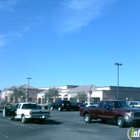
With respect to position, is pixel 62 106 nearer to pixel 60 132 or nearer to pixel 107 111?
pixel 107 111

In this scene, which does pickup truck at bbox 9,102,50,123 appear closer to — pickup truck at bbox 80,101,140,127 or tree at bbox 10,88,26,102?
pickup truck at bbox 80,101,140,127

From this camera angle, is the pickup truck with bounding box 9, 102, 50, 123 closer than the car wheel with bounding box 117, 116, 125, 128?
No

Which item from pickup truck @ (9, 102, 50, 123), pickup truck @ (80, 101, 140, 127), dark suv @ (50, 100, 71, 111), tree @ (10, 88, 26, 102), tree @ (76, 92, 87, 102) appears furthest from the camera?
tree @ (10, 88, 26, 102)

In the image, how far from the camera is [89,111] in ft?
76.2

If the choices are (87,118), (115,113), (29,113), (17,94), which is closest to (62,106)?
(87,118)

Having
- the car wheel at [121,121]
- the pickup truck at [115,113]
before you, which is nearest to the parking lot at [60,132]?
the car wheel at [121,121]

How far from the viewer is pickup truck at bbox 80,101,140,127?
19.5 m

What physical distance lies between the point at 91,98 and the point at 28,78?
2095cm

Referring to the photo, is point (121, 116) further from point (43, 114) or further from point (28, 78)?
point (28, 78)

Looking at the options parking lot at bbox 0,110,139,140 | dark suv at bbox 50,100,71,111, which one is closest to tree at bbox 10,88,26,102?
dark suv at bbox 50,100,71,111

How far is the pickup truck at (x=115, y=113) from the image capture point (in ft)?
64.0

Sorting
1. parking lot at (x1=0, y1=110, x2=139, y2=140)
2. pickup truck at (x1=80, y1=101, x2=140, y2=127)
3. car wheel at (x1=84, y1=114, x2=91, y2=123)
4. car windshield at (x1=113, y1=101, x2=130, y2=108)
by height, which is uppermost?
car windshield at (x1=113, y1=101, x2=130, y2=108)

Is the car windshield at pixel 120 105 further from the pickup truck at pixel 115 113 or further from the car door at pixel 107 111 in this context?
the car door at pixel 107 111

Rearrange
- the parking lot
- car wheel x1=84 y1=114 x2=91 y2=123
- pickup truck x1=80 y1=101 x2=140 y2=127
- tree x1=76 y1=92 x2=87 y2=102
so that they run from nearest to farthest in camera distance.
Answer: the parking lot
pickup truck x1=80 y1=101 x2=140 y2=127
car wheel x1=84 y1=114 x2=91 y2=123
tree x1=76 y1=92 x2=87 y2=102
